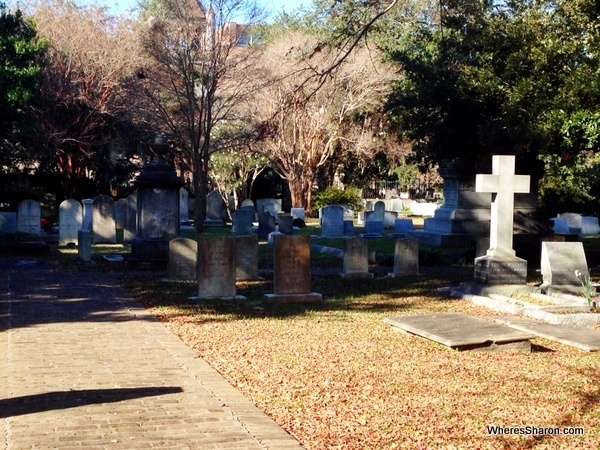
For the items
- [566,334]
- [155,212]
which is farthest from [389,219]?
[566,334]

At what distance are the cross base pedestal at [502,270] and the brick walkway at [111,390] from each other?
628 cm

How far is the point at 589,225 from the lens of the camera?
109 ft

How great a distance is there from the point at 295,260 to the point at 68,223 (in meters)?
13.1

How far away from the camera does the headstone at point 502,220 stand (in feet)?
48.6

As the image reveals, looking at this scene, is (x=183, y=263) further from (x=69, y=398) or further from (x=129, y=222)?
(x=129, y=222)

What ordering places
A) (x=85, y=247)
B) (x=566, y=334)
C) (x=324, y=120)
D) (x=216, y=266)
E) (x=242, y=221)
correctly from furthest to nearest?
(x=324, y=120) → (x=242, y=221) → (x=85, y=247) → (x=216, y=266) → (x=566, y=334)

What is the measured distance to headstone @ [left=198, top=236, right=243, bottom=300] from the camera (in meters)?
13.8

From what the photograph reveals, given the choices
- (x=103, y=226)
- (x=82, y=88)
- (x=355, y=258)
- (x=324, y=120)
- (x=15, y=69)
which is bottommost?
(x=355, y=258)

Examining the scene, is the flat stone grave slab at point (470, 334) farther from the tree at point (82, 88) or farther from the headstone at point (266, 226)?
the tree at point (82, 88)

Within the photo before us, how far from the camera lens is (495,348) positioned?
32.2 feet

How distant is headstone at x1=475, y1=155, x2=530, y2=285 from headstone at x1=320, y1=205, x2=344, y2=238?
14.0 metres

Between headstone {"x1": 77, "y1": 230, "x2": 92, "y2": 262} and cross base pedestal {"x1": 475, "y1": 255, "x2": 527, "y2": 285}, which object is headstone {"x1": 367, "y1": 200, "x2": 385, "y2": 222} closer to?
headstone {"x1": 77, "y1": 230, "x2": 92, "y2": 262}

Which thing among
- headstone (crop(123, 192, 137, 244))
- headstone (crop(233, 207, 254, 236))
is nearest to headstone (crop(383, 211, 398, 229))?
headstone (crop(233, 207, 254, 236))

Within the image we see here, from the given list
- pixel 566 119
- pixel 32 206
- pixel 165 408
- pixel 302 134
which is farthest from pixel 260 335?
pixel 302 134
